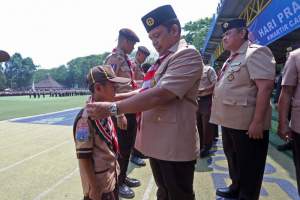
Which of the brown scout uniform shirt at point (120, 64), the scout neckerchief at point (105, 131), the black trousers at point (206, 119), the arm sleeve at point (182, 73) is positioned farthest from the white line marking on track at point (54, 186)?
the arm sleeve at point (182, 73)

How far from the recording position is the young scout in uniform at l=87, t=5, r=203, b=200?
1889 millimetres

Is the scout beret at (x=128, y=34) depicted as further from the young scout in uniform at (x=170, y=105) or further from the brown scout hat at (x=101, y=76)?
the young scout in uniform at (x=170, y=105)

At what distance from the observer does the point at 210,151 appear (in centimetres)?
604

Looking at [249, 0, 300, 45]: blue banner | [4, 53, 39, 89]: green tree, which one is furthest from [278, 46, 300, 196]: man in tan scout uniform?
[4, 53, 39, 89]: green tree

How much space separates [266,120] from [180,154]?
132 cm

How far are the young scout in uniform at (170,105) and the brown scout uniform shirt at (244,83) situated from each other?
3.34ft

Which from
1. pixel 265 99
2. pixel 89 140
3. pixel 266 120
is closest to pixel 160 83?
pixel 89 140

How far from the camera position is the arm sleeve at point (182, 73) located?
6.19 feet

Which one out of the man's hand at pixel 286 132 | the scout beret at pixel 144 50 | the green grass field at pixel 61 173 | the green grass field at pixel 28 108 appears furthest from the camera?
the green grass field at pixel 28 108

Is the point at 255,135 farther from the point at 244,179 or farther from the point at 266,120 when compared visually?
the point at 244,179

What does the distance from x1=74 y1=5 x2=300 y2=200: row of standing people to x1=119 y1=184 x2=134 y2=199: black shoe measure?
91 cm

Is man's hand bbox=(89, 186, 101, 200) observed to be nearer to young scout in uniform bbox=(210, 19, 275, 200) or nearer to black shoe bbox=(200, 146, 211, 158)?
young scout in uniform bbox=(210, 19, 275, 200)

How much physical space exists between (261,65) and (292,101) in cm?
43

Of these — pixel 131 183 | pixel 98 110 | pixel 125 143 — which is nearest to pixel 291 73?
pixel 98 110
